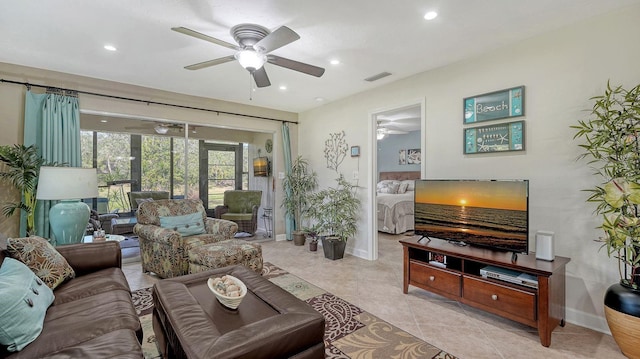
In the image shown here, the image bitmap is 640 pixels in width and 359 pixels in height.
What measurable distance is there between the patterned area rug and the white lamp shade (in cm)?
122

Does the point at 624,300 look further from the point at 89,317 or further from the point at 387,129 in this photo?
the point at 387,129

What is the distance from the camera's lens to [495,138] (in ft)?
9.64

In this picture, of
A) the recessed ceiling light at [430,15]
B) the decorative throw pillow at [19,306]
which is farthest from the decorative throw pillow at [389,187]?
the decorative throw pillow at [19,306]

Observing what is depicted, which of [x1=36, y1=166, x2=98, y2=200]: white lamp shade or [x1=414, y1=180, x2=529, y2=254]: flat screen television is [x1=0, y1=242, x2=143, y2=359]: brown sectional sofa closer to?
[x1=36, y1=166, x2=98, y2=200]: white lamp shade

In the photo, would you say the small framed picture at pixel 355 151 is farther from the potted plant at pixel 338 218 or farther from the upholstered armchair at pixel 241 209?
the upholstered armchair at pixel 241 209

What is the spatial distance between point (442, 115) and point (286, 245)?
3.40m

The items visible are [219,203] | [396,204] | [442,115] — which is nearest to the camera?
[442,115]

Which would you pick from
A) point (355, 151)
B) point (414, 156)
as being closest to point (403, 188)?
point (414, 156)

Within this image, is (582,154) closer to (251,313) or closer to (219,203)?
(251,313)

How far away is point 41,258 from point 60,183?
4.01 ft

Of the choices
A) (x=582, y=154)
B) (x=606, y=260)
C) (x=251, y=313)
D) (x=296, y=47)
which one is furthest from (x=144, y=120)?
(x=606, y=260)

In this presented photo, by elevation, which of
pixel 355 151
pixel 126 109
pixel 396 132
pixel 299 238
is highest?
pixel 396 132

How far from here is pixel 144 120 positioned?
4.43 metres

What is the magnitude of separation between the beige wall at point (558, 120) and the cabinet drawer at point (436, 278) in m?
0.81
